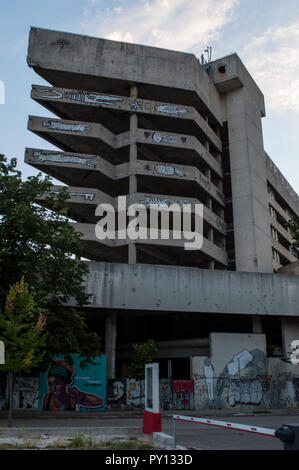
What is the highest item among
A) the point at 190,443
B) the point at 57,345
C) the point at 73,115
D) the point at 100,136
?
the point at 73,115

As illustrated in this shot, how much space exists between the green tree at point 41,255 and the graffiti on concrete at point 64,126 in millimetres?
18490

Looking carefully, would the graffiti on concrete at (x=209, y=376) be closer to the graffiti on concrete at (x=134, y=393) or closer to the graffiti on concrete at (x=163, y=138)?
the graffiti on concrete at (x=134, y=393)

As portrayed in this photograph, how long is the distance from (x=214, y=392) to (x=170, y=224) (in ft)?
66.7

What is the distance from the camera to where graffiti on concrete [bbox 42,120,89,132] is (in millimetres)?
42562

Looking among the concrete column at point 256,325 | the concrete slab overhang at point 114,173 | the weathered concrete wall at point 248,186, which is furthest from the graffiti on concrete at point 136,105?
the concrete column at point 256,325

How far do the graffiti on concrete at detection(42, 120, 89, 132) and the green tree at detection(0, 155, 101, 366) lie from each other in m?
18.5

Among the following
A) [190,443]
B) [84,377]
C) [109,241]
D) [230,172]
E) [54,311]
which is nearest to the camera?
[190,443]

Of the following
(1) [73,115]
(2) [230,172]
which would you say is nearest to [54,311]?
(1) [73,115]

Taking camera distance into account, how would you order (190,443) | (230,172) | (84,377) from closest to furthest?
(190,443), (84,377), (230,172)

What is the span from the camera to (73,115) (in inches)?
1825

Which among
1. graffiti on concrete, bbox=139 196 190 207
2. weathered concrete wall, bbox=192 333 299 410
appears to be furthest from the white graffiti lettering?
weathered concrete wall, bbox=192 333 299 410

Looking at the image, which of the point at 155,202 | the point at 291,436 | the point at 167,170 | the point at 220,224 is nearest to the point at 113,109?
the point at 167,170

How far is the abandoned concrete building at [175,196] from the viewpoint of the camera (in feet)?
107
